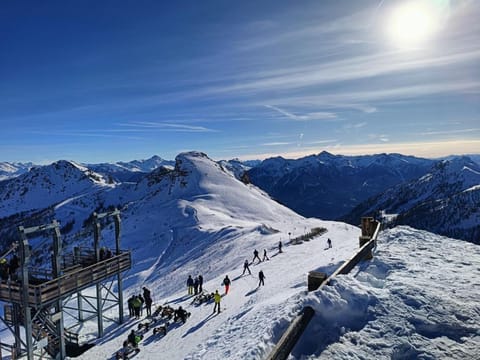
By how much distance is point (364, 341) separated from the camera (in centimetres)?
830

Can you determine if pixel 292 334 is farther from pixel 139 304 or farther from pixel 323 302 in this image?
pixel 139 304

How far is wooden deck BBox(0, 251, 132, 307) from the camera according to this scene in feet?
54.9

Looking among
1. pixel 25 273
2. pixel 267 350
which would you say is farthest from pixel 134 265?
pixel 267 350

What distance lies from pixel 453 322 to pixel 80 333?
22.9 m

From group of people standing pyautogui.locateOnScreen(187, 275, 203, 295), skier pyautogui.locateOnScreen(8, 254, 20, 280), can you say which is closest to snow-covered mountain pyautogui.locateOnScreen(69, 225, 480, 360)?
skier pyautogui.locateOnScreen(8, 254, 20, 280)

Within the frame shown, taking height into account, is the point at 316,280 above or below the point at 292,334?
above

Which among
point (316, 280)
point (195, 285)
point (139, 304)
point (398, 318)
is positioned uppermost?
point (316, 280)

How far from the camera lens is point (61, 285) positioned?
1817 cm

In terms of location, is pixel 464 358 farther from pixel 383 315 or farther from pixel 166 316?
pixel 166 316

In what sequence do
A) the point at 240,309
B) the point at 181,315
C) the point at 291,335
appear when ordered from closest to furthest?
the point at 291,335 → the point at 240,309 → the point at 181,315

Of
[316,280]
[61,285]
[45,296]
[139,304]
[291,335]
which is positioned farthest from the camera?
[139,304]

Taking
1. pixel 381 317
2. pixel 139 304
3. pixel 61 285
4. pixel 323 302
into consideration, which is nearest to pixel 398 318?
pixel 381 317

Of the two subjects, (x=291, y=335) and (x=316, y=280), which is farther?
(x=316, y=280)

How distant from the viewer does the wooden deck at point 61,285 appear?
16734mm
